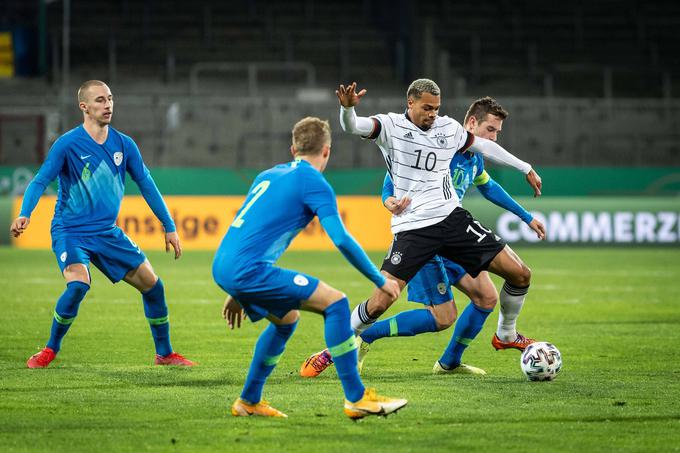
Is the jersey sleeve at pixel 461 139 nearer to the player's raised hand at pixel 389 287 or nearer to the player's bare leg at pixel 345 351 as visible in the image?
the player's raised hand at pixel 389 287

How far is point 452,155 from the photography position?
27.7 ft

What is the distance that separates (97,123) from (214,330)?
319 cm

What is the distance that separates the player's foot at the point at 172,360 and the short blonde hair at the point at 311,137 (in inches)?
121

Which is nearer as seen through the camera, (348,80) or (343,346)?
(343,346)

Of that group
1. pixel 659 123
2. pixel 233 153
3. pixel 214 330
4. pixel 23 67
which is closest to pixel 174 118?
pixel 233 153

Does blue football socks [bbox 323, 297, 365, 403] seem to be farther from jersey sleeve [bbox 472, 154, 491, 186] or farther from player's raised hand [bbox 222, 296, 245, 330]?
jersey sleeve [bbox 472, 154, 491, 186]

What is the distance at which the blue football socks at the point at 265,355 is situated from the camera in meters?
6.58

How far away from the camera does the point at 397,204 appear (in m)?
7.99

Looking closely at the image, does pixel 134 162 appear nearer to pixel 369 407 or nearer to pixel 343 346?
pixel 343 346

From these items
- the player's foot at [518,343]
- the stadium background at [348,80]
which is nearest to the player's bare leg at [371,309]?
the player's foot at [518,343]

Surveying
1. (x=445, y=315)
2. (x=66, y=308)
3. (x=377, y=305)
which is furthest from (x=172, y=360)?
(x=445, y=315)

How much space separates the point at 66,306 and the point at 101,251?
507mm

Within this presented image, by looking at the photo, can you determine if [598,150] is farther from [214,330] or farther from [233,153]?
[214,330]

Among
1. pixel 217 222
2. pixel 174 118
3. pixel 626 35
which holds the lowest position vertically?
pixel 217 222
